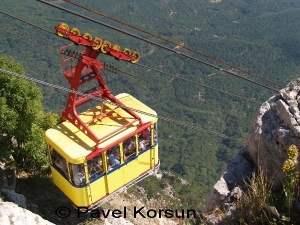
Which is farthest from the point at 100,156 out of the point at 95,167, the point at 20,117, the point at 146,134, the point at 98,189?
the point at 20,117

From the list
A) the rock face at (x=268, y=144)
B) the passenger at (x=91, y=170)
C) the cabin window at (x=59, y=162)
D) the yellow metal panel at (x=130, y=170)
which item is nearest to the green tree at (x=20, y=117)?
the cabin window at (x=59, y=162)

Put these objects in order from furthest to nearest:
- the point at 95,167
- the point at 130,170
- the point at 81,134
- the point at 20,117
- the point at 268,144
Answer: the point at 20,117, the point at 130,170, the point at 81,134, the point at 95,167, the point at 268,144

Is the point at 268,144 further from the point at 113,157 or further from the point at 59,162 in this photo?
the point at 59,162

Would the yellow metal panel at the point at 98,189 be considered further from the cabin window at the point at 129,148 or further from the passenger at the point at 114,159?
the cabin window at the point at 129,148

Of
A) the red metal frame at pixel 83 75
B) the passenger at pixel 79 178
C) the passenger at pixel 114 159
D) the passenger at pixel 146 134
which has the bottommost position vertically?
the passenger at pixel 79 178

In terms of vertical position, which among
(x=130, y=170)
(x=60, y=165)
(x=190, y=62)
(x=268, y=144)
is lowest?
(x=190, y=62)

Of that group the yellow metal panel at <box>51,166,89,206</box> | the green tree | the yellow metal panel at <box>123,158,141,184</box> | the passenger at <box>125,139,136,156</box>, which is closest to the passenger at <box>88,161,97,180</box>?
the yellow metal panel at <box>51,166,89,206</box>
